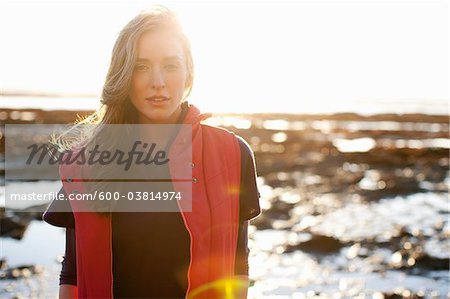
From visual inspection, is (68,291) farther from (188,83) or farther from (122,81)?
(188,83)

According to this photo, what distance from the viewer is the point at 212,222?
2994mm

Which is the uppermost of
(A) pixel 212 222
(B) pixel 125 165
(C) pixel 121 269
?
(B) pixel 125 165

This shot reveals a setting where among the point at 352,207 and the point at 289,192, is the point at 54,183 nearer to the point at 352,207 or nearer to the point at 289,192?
the point at 289,192

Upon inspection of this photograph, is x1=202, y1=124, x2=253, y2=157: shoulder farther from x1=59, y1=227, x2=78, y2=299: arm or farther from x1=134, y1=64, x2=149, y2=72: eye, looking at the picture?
x1=59, y1=227, x2=78, y2=299: arm

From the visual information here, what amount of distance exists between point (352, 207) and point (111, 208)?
14192mm

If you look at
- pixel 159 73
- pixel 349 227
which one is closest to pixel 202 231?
pixel 159 73

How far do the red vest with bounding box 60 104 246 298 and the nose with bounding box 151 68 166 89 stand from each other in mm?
388

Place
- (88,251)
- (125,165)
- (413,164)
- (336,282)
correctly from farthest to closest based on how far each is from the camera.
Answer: (413,164) → (336,282) → (125,165) → (88,251)

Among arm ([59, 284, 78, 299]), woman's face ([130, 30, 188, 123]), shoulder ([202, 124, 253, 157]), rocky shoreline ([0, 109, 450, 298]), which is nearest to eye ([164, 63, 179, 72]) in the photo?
woman's face ([130, 30, 188, 123])

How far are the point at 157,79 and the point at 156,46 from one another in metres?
0.19

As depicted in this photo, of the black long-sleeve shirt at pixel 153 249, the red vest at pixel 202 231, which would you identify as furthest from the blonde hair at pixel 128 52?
the black long-sleeve shirt at pixel 153 249

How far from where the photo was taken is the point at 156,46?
310 centimetres

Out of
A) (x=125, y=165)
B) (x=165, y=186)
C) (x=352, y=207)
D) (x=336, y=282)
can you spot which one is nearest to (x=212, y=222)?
(x=165, y=186)

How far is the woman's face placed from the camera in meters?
3.08
